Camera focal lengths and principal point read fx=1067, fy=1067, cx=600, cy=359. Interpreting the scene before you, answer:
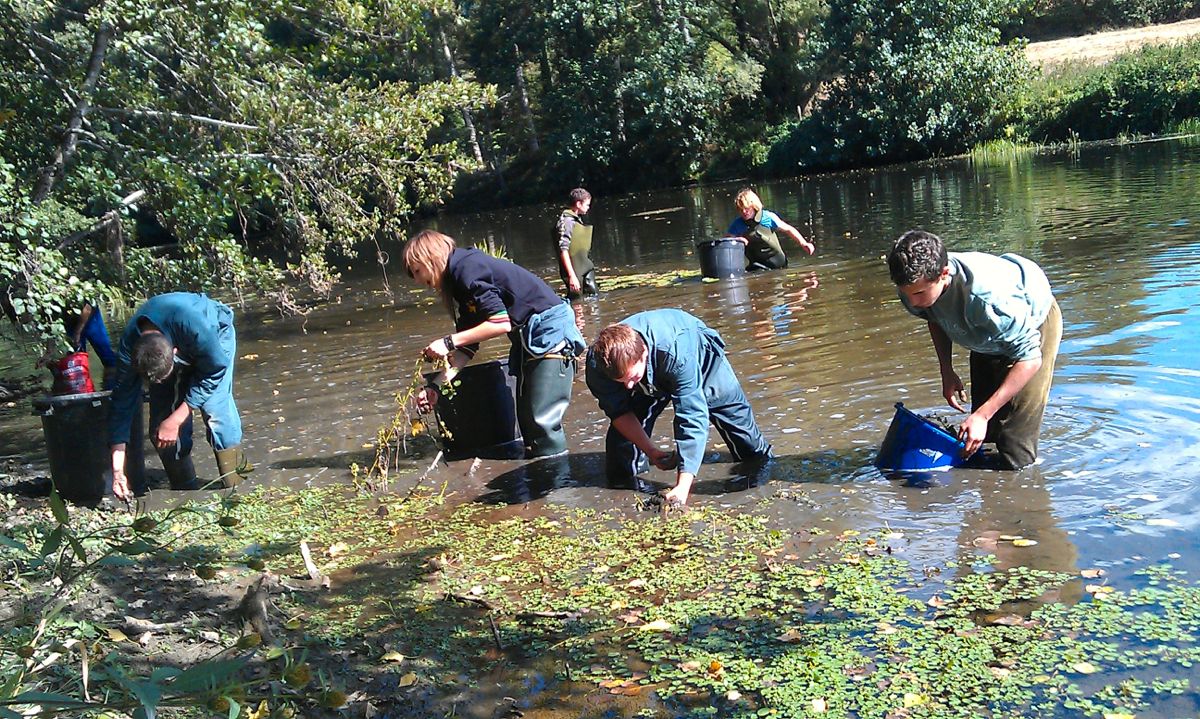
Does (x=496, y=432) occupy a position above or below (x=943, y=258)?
below

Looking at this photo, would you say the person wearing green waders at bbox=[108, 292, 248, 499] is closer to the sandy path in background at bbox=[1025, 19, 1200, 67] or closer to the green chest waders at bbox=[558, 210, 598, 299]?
the green chest waders at bbox=[558, 210, 598, 299]

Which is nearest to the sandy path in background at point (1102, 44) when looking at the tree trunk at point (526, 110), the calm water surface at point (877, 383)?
the tree trunk at point (526, 110)

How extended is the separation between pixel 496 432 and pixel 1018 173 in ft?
75.6

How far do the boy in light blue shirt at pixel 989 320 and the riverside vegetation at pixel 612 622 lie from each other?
2.75 feet

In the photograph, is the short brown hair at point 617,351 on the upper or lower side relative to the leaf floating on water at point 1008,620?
upper

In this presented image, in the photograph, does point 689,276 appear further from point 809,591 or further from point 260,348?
point 809,591

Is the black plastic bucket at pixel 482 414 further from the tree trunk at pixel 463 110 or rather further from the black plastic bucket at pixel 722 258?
the tree trunk at pixel 463 110

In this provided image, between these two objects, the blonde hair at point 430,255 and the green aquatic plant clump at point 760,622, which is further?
the blonde hair at point 430,255

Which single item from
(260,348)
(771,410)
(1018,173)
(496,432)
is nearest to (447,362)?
(496,432)

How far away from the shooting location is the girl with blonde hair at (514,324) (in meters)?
7.10

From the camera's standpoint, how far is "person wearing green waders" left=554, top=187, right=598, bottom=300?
548 inches

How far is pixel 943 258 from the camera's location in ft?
17.7

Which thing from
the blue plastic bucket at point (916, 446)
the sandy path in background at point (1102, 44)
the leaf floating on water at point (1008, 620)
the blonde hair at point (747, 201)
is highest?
the sandy path in background at point (1102, 44)

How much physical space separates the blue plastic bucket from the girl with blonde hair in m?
2.28
